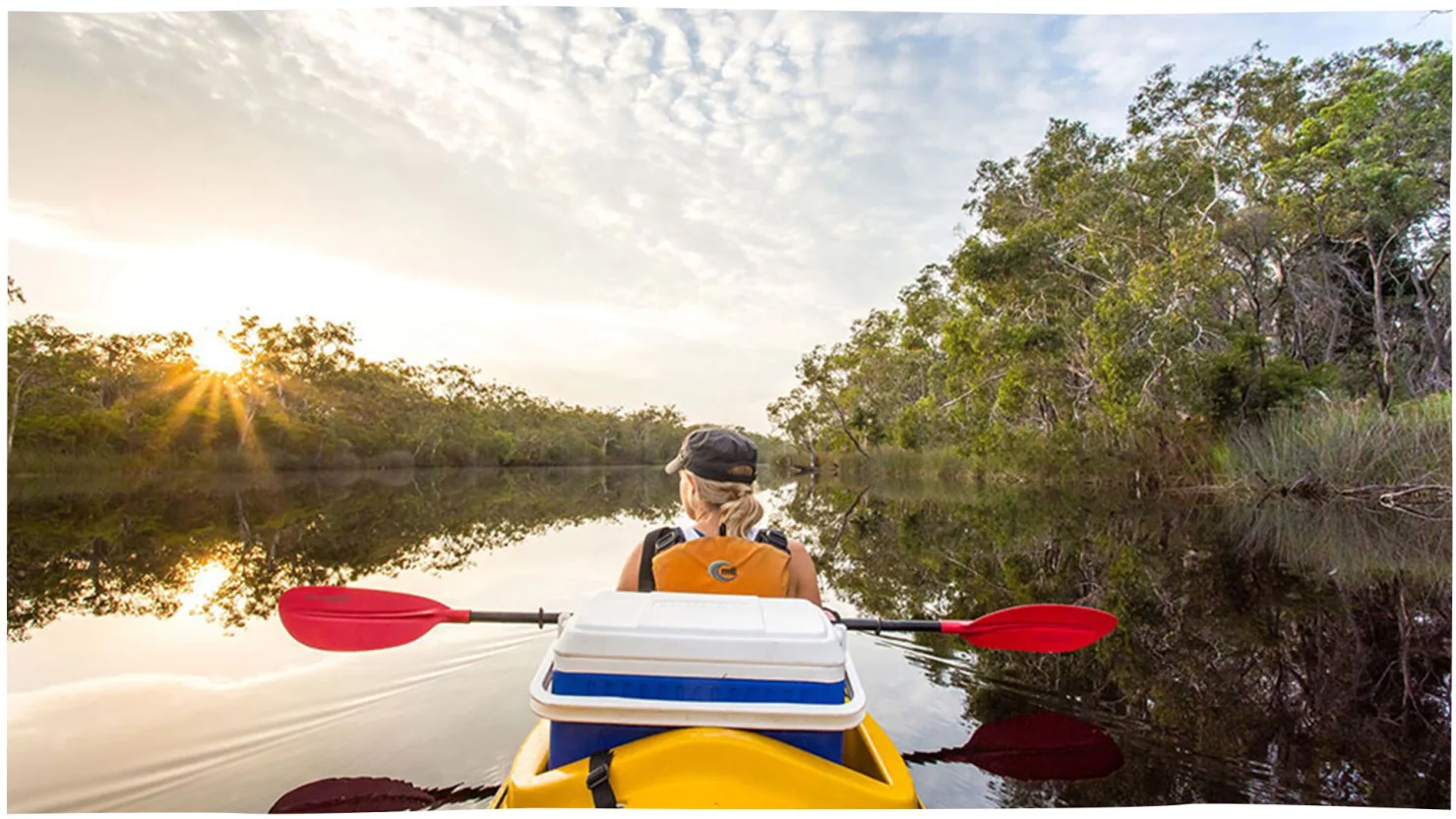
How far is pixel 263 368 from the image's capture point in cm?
2764

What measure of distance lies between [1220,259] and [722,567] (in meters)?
12.8

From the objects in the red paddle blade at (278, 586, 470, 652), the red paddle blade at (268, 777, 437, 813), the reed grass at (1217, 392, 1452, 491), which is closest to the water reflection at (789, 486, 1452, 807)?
the reed grass at (1217, 392, 1452, 491)

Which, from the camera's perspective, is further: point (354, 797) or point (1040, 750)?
point (1040, 750)

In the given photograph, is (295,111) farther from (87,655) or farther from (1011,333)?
(1011,333)

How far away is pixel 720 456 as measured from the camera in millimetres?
1998

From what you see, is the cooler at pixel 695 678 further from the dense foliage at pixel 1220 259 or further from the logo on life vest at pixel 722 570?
the dense foliage at pixel 1220 259

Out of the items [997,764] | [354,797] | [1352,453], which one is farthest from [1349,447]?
[354,797]

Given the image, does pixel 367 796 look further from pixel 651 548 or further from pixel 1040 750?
pixel 1040 750

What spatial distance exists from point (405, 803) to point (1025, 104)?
19.1 ft

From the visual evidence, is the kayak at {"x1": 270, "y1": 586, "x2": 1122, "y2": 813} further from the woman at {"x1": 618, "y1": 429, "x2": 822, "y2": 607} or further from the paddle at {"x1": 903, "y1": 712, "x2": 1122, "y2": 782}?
the paddle at {"x1": 903, "y1": 712, "x2": 1122, "y2": 782}

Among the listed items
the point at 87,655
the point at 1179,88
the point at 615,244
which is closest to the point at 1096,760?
the point at 87,655

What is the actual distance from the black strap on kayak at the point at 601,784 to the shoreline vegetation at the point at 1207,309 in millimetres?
10687

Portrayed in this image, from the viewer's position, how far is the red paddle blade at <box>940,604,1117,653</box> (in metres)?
2.51

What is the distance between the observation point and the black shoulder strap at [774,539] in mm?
1960
